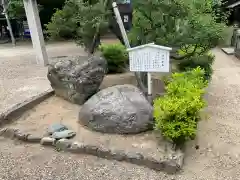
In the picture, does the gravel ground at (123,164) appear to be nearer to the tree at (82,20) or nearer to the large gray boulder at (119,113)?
the large gray boulder at (119,113)

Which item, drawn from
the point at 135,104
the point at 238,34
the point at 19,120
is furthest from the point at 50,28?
the point at 238,34

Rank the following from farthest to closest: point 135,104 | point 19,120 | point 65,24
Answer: point 65,24
point 19,120
point 135,104

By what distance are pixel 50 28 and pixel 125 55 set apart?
213cm

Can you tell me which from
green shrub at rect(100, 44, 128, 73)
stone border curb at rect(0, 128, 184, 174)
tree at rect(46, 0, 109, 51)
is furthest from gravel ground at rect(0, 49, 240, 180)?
green shrub at rect(100, 44, 128, 73)

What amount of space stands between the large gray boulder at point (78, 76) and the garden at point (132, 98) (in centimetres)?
2

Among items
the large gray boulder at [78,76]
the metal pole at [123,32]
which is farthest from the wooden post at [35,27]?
the metal pole at [123,32]

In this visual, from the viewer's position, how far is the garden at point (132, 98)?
131 inches

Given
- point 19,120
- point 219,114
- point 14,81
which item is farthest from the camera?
point 14,81

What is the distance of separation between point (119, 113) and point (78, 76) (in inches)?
53.1

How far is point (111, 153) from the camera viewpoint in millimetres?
3318

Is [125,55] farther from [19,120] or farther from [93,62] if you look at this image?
[19,120]

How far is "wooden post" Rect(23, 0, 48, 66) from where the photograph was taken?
26.5ft

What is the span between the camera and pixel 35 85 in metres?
6.57

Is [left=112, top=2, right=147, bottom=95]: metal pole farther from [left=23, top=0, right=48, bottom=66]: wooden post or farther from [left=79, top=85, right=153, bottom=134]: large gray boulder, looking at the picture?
[left=23, top=0, right=48, bottom=66]: wooden post
